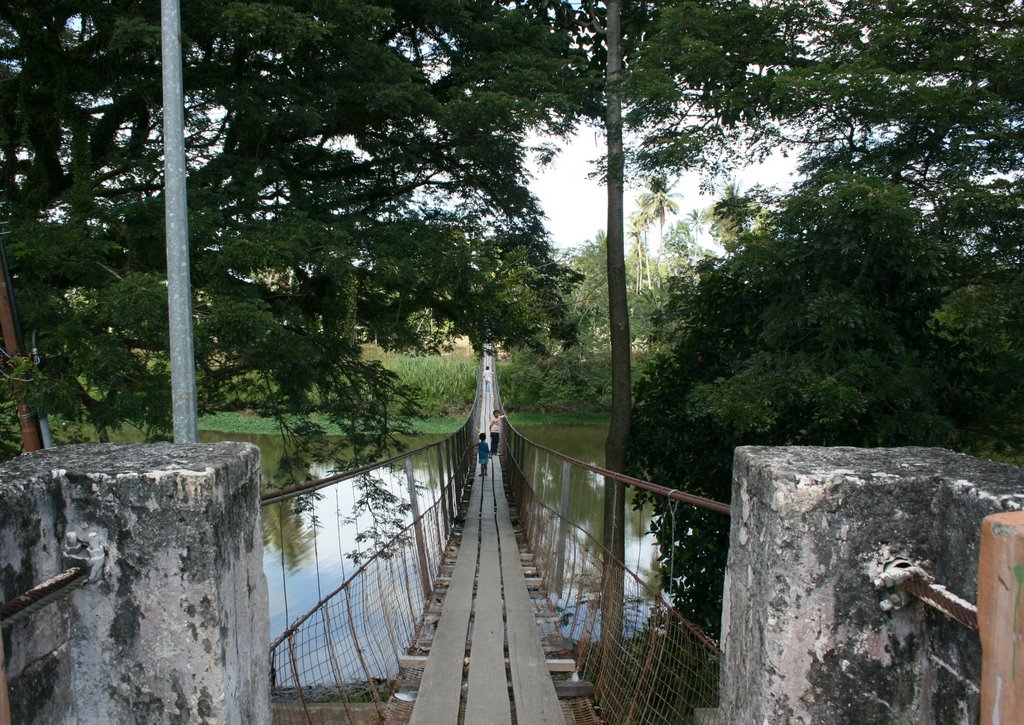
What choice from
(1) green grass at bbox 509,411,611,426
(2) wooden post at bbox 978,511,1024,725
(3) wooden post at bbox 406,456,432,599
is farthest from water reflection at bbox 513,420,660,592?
(2) wooden post at bbox 978,511,1024,725

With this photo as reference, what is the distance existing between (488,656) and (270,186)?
17.6 feet

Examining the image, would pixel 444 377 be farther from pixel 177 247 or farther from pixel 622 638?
pixel 622 638

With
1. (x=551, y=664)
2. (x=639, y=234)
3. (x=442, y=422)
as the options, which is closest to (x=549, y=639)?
(x=551, y=664)

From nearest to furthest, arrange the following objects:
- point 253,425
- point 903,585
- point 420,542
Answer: point 903,585 → point 420,542 → point 253,425

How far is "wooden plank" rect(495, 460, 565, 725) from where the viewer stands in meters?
2.68

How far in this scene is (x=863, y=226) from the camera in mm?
4566

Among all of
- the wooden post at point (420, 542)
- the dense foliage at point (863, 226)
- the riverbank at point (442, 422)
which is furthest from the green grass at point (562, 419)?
the wooden post at point (420, 542)

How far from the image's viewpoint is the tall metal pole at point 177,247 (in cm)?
415

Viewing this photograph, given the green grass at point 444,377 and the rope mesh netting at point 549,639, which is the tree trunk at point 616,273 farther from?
the green grass at point 444,377

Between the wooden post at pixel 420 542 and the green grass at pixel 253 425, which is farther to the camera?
the green grass at pixel 253 425

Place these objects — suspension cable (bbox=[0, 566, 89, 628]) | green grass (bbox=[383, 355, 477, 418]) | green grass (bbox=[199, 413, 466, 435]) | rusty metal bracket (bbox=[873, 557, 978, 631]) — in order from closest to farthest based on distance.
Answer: suspension cable (bbox=[0, 566, 89, 628])
rusty metal bracket (bbox=[873, 557, 978, 631])
green grass (bbox=[199, 413, 466, 435])
green grass (bbox=[383, 355, 477, 418])

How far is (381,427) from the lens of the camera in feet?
26.9

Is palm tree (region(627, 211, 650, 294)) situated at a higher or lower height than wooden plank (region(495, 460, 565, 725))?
higher

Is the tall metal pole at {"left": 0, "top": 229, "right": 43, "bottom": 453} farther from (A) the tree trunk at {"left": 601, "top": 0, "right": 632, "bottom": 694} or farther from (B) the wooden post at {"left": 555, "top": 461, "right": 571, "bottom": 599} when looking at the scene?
(A) the tree trunk at {"left": 601, "top": 0, "right": 632, "bottom": 694}
